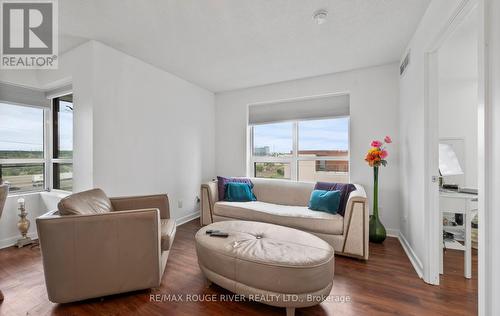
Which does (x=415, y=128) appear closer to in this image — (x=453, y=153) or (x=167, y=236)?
(x=453, y=153)

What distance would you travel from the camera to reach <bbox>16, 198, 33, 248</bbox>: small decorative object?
263cm

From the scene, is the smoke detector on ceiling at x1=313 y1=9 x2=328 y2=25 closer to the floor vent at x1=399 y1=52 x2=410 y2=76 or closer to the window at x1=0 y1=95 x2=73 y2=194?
the floor vent at x1=399 y1=52 x2=410 y2=76

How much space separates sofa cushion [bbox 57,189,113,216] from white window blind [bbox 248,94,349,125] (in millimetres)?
2736

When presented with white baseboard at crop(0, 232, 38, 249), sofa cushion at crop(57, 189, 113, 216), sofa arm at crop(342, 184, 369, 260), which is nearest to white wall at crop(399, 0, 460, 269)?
sofa arm at crop(342, 184, 369, 260)

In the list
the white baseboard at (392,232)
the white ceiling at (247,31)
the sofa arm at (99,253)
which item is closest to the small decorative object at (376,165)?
the white baseboard at (392,232)

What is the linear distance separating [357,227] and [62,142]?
159 inches

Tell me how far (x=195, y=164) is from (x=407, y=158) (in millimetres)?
3205

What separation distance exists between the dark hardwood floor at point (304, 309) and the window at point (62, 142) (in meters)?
1.04

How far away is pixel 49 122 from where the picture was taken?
3143mm

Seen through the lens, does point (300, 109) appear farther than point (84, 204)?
Yes

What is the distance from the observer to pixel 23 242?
265 cm

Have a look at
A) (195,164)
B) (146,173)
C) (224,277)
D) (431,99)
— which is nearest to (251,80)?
(195,164)

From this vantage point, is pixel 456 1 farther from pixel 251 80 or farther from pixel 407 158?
pixel 251 80

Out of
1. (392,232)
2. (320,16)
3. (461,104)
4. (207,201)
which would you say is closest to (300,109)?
(320,16)
